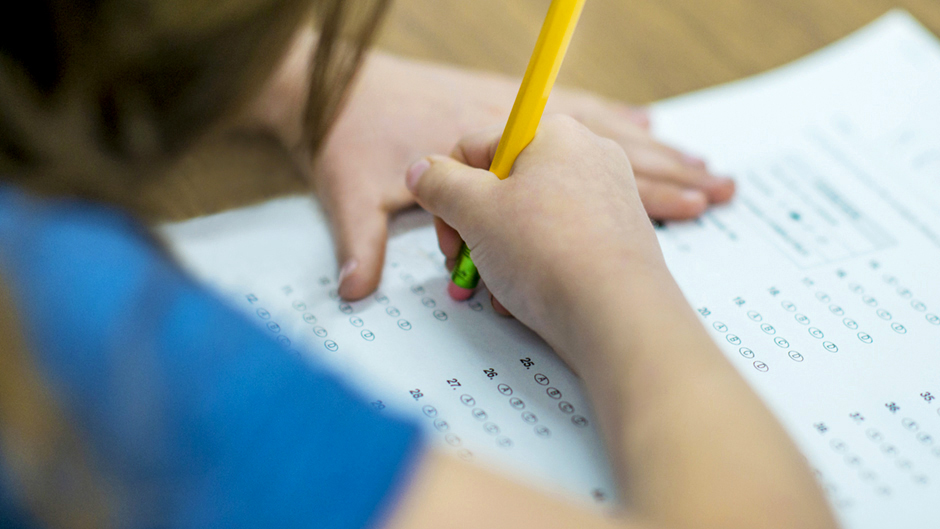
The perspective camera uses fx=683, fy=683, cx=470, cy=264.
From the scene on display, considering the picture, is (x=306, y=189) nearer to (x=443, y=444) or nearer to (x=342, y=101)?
(x=342, y=101)

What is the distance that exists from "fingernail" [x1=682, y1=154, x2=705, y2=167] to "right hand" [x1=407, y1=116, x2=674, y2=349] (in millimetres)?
117

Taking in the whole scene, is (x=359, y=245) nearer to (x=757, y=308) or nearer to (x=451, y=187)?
(x=451, y=187)

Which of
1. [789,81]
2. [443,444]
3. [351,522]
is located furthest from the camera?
[789,81]

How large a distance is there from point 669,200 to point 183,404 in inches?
13.0

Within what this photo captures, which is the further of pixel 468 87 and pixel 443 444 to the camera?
pixel 468 87

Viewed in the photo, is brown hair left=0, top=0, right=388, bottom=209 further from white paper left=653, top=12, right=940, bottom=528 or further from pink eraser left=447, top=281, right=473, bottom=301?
white paper left=653, top=12, right=940, bottom=528

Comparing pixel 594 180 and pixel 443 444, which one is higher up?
pixel 594 180

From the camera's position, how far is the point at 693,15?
62cm

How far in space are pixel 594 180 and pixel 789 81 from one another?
31 cm

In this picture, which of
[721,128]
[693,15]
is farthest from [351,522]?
[693,15]

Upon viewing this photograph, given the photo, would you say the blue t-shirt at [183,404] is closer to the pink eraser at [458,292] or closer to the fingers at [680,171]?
the pink eraser at [458,292]

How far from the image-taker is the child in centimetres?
24

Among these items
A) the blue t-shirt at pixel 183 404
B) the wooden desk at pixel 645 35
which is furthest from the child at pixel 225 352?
the wooden desk at pixel 645 35

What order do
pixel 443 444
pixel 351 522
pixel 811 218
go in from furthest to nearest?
pixel 811 218 < pixel 443 444 < pixel 351 522
